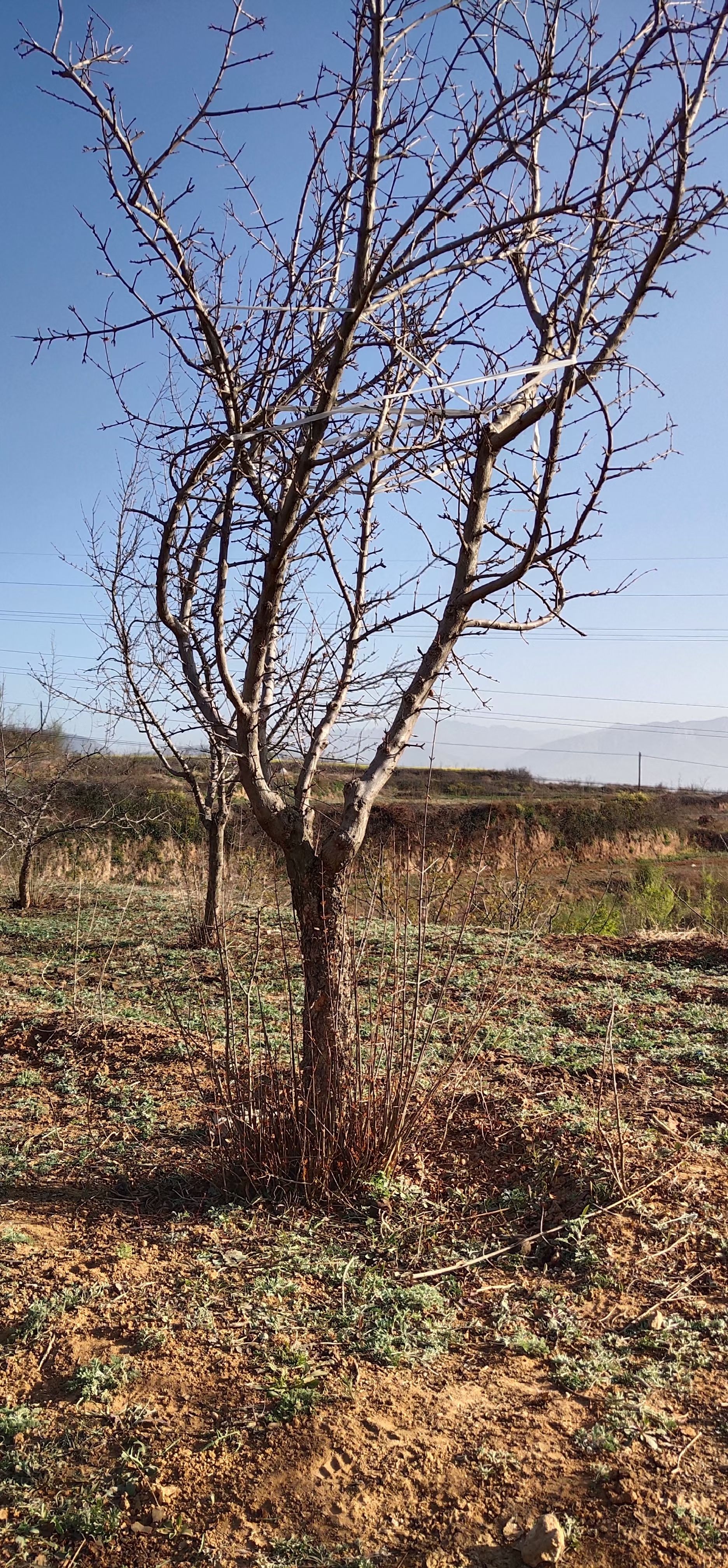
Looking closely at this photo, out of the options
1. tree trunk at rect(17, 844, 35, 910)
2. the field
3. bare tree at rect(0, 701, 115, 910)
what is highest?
bare tree at rect(0, 701, 115, 910)

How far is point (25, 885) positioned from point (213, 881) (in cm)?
220

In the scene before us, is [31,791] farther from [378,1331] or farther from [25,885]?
[378,1331]

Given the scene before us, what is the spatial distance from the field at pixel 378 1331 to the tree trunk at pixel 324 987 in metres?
0.38

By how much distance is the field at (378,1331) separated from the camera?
2014 mm

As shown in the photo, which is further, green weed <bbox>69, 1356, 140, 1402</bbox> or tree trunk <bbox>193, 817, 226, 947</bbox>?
tree trunk <bbox>193, 817, 226, 947</bbox>

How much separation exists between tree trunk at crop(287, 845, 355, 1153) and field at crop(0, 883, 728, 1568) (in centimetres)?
38

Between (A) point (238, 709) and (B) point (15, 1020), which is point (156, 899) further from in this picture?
(A) point (238, 709)

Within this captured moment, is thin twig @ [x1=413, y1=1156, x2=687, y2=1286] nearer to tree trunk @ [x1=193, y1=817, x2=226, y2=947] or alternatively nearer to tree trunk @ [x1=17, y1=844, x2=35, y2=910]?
tree trunk @ [x1=193, y1=817, x2=226, y2=947]

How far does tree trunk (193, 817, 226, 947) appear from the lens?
300 inches

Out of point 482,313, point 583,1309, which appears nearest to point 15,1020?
point 583,1309

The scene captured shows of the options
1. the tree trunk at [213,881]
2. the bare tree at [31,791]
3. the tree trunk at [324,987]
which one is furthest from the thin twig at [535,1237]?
the bare tree at [31,791]

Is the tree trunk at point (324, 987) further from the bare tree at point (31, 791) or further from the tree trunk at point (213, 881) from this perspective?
the bare tree at point (31, 791)

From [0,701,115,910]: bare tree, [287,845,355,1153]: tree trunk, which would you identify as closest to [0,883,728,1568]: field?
[287,845,355,1153]: tree trunk

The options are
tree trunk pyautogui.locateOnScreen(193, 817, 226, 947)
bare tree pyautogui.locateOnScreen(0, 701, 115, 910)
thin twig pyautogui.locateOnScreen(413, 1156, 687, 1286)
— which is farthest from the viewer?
bare tree pyautogui.locateOnScreen(0, 701, 115, 910)
